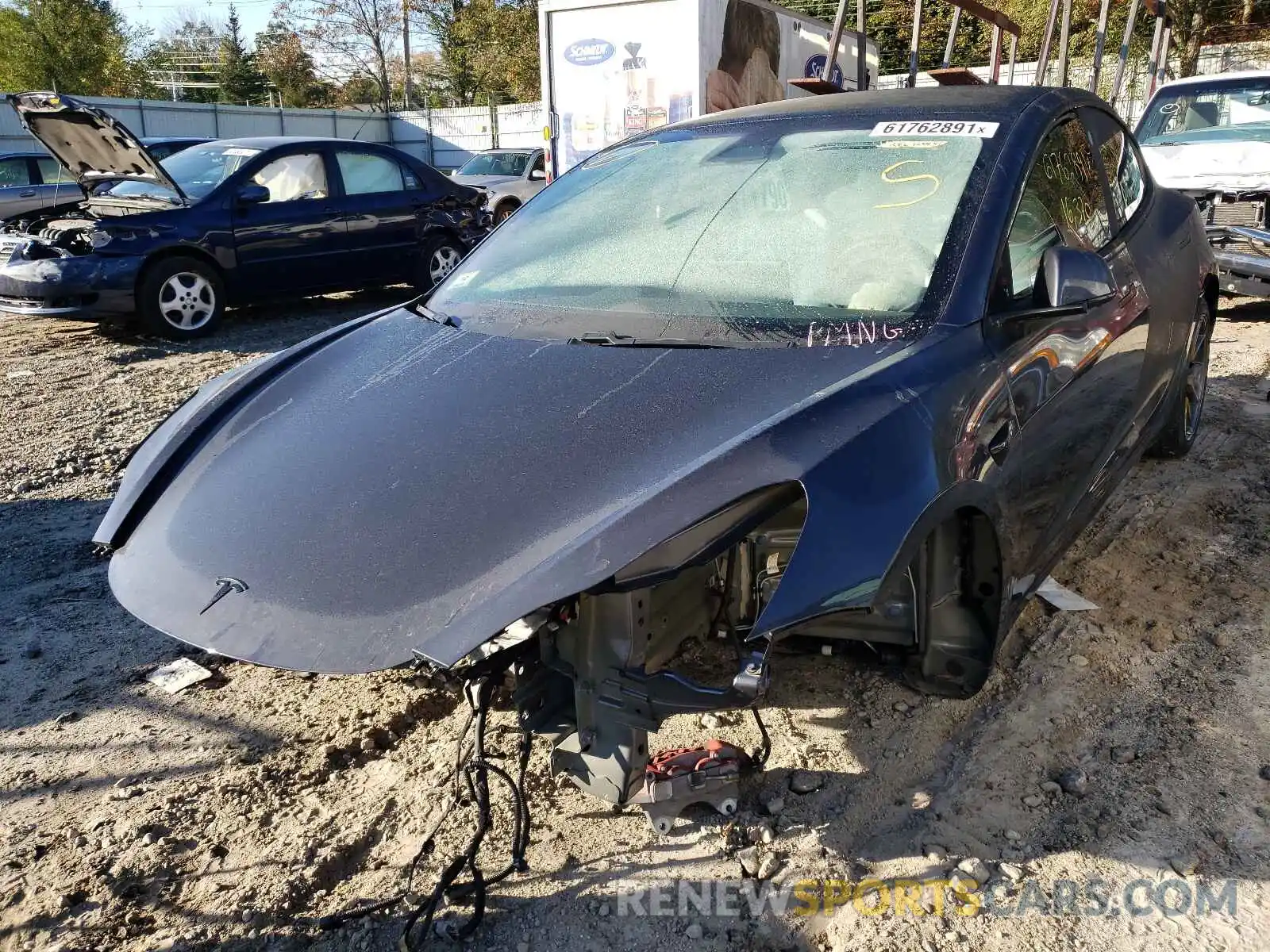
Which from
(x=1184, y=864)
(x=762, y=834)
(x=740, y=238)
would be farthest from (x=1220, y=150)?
(x=762, y=834)

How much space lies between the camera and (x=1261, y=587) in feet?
11.8

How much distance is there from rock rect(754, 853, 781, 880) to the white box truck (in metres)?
8.43

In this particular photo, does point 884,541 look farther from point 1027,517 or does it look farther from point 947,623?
point 1027,517

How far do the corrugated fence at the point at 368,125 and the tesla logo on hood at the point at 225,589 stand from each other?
28.0 metres

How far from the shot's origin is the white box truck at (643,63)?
10.0 m

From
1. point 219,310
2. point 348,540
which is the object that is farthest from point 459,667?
point 219,310

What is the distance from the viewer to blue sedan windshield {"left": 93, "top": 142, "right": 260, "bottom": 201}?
848 centimetres

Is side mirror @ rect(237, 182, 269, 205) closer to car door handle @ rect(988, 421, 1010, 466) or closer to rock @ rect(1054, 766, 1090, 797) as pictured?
car door handle @ rect(988, 421, 1010, 466)

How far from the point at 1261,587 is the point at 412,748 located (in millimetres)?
2967

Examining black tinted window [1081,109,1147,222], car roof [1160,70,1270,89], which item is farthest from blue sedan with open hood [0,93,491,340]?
car roof [1160,70,1270,89]

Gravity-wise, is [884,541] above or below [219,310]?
above

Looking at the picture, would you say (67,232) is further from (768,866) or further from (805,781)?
(768,866)

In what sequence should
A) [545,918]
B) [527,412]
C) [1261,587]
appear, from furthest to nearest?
[1261,587] → [527,412] → [545,918]

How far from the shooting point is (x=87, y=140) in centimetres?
855
